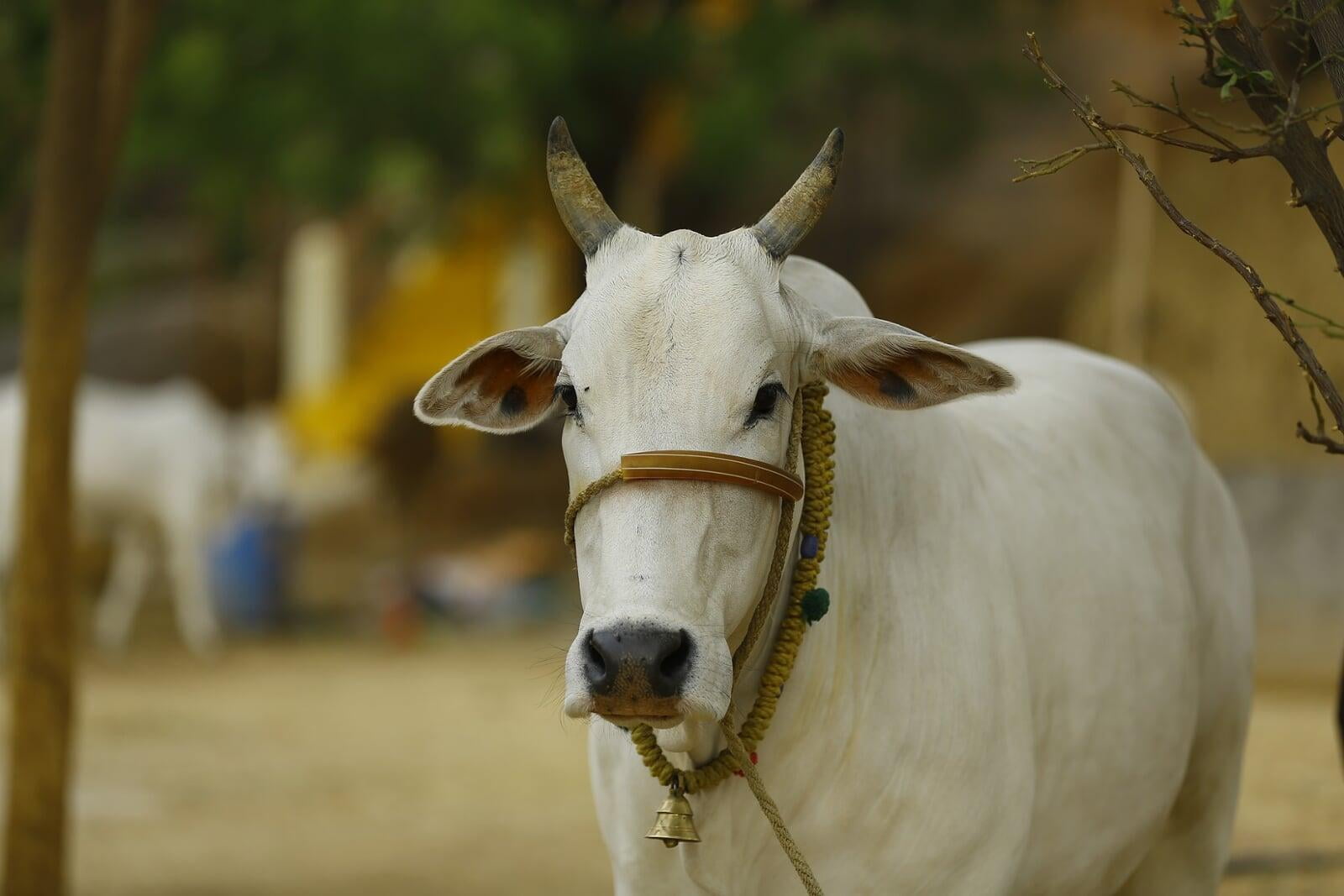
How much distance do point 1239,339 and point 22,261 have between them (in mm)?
12581

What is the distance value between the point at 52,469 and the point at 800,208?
9.66ft

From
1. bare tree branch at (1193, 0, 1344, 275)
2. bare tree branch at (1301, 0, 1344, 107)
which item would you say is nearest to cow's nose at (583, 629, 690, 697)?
bare tree branch at (1193, 0, 1344, 275)

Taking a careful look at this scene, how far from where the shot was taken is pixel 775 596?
2631 millimetres

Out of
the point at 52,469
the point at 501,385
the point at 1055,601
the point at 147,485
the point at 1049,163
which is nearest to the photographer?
the point at 1049,163

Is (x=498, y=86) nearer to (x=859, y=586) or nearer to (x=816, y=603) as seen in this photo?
(x=859, y=586)

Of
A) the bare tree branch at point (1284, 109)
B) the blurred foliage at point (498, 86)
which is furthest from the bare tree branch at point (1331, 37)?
the blurred foliage at point (498, 86)

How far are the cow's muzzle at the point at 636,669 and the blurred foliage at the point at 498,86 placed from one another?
7.34 m

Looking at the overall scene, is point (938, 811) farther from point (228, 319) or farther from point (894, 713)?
point (228, 319)

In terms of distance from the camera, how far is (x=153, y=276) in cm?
1886

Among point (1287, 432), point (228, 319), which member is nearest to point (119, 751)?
point (1287, 432)

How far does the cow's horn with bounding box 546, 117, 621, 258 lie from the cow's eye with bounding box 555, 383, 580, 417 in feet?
0.94

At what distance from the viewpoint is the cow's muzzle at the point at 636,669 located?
2.26 metres

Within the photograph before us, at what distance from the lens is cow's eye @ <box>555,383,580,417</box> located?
2.59 meters

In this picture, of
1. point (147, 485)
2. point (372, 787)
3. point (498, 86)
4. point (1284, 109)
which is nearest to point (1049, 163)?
point (1284, 109)
